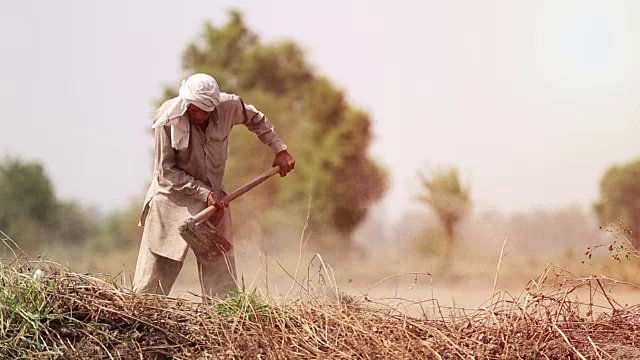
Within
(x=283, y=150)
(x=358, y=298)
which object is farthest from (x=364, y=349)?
(x=283, y=150)

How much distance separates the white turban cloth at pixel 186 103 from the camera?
650 centimetres

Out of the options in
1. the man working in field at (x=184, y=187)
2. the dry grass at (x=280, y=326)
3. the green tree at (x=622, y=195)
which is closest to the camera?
the dry grass at (x=280, y=326)

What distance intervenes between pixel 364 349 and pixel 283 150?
2130 mm

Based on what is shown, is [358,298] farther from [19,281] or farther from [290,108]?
[290,108]

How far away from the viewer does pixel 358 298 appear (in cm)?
577

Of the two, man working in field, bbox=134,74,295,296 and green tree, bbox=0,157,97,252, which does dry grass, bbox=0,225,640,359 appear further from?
green tree, bbox=0,157,97,252

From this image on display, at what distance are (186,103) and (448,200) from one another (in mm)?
9324

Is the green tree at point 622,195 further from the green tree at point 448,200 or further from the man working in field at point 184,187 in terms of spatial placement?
the man working in field at point 184,187

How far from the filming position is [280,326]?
17.6ft

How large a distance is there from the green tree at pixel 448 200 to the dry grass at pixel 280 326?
9478 millimetres

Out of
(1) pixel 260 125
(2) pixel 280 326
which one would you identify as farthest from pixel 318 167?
(2) pixel 280 326

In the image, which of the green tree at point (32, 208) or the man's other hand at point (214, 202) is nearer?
the man's other hand at point (214, 202)

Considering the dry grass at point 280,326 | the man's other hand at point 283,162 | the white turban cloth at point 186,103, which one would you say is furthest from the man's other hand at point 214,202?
the dry grass at point 280,326

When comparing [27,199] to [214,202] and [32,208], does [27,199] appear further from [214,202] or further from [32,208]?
[214,202]
